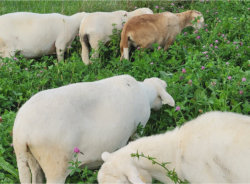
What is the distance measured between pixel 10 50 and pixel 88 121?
316 centimetres

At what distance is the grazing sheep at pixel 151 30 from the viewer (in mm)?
5984

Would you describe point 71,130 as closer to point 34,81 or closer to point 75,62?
point 34,81

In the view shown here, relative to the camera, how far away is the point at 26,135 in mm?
2957

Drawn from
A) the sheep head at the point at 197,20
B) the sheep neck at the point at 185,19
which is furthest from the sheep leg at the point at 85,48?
the sheep head at the point at 197,20

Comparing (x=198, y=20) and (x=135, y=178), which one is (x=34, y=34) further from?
(x=135, y=178)

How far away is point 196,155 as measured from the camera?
2.90 meters

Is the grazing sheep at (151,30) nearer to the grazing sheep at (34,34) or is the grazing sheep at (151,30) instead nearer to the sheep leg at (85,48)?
the sheep leg at (85,48)

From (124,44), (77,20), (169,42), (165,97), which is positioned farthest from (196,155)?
(77,20)

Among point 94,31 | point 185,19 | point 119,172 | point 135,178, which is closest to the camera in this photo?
point 135,178

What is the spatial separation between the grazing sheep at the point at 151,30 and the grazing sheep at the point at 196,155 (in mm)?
3024

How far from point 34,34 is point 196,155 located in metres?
3.95

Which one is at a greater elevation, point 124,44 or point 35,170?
point 124,44

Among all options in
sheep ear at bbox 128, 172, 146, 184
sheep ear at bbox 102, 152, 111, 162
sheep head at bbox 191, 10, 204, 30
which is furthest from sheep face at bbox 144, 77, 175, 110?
sheep head at bbox 191, 10, 204, 30

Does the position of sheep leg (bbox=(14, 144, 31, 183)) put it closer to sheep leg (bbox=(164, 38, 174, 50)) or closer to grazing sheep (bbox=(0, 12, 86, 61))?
grazing sheep (bbox=(0, 12, 86, 61))
